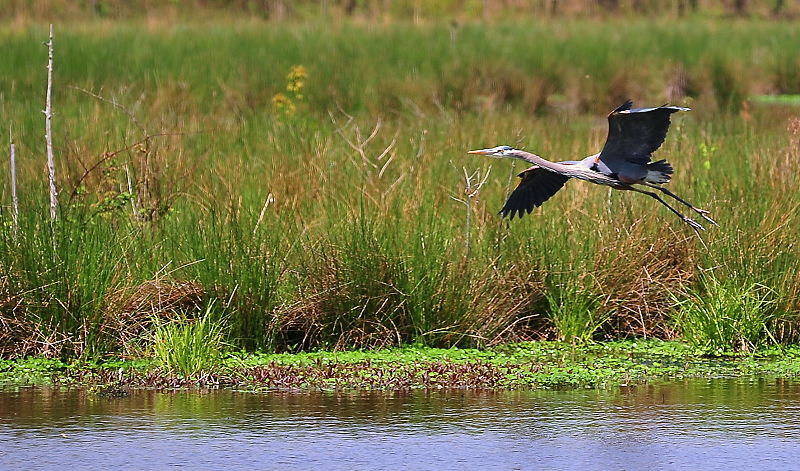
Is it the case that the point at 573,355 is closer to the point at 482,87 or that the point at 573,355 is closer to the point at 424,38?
the point at 482,87

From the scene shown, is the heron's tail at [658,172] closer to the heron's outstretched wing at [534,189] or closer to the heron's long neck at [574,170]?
the heron's long neck at [574,170]

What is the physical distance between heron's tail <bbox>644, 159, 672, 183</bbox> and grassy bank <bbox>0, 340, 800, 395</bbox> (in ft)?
3.26

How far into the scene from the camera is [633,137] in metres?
5.33

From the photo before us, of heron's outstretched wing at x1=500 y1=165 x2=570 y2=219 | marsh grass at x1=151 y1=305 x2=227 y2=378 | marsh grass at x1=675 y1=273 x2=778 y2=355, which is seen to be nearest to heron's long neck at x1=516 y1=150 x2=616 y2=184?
heron's outstretched wing at x1=500 y1=165 x2=570 y2=219

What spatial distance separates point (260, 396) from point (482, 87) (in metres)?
10.6

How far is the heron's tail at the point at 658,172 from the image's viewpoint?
5.40 m

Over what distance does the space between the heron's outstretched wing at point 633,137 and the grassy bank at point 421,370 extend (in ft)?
3.59

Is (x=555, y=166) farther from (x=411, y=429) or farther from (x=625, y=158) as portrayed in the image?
(x=411, y=429)

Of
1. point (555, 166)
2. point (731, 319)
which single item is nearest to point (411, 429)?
point (555, 166)

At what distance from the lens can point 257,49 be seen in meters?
16.9

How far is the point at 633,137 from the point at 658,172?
9.1 inches

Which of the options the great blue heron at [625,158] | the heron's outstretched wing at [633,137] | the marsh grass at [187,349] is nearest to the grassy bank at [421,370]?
the marsh grass at [187,349]

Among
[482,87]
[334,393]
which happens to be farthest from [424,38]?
[334,393]

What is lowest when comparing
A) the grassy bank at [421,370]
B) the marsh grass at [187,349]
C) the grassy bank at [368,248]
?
the grassy bank at [421,370]
